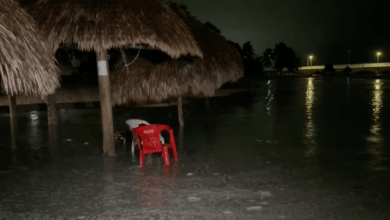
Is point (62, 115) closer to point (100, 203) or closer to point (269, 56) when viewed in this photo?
point (100, 203)

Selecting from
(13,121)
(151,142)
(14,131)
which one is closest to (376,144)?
(151,142)

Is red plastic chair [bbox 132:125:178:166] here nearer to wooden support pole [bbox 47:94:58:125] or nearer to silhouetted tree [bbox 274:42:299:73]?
wooden support pole [bbox 47:94:58:125]

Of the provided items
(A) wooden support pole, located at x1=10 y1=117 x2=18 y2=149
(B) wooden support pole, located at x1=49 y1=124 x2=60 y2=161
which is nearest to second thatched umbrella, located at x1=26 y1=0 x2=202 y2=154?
(B) wooden support pole, located at x1=49 y1=124 x2=60 y2=161

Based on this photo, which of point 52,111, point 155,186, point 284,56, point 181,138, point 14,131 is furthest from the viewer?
point 284,56

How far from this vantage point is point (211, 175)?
702cm

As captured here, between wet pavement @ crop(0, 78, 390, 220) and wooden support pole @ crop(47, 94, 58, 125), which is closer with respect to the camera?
wet pavement @ crop(0, 78, 390, 220)

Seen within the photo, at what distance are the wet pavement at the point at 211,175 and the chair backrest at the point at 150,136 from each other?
0.36 meters

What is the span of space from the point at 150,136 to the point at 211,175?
1550 millimetres

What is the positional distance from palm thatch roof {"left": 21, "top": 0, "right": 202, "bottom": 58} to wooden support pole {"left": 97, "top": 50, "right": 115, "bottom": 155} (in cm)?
33

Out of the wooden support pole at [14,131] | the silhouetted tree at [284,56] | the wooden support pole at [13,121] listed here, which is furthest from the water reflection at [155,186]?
the silhouetted tree at [284,56]

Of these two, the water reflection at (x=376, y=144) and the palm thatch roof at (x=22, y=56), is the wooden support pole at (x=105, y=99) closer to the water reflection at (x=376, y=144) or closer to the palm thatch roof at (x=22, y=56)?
the palm thatch roof at (x=22, y=56)

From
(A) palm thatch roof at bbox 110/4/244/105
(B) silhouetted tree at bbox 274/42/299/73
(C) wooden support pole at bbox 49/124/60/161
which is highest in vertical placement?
(B) silhouetted tree at bbox 274/42/299/73

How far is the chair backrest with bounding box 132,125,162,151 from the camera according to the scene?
784 centimetres

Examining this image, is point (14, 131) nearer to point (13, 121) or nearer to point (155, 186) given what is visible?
point (13, 121)
